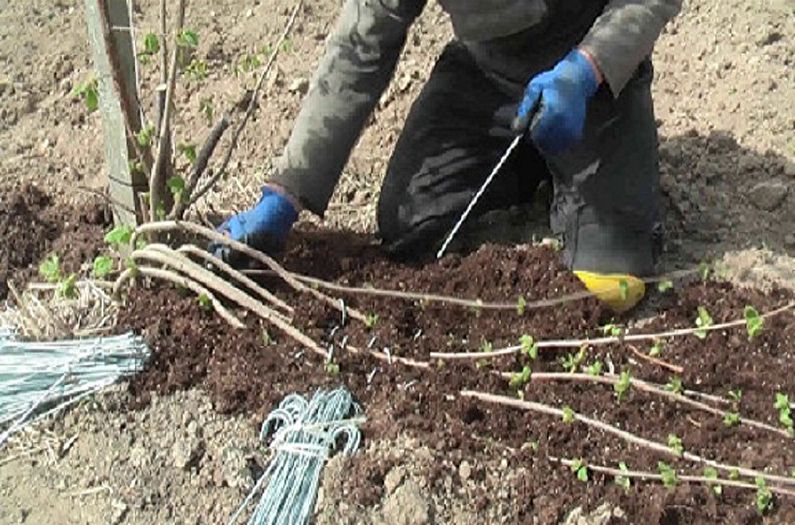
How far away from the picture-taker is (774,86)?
131 inches

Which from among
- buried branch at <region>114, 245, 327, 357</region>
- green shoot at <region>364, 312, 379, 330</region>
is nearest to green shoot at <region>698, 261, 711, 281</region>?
green shoot at <region>364, 312, 379, 330</region>

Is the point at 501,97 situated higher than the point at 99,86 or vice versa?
the point at 99,86

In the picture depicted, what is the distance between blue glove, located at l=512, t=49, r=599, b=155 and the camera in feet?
8.11

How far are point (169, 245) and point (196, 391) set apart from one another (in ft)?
1.26

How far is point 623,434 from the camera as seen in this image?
233 cm

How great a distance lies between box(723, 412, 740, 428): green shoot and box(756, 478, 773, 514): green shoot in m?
Answer: 0.17

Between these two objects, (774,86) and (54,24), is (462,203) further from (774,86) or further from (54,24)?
(54,24)

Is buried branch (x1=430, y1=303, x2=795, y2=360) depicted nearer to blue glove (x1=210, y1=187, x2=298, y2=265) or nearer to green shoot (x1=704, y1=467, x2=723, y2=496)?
green shoot (x1=704, y1=467, x2=723, y2=496)

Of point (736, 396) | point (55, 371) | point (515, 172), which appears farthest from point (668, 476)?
point (55, 371)

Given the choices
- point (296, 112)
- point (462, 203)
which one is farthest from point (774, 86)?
point (296, 112)

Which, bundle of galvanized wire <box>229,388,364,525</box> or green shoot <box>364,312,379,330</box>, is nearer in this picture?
bundle of galvanized wire <box>229,388,364,525</box>

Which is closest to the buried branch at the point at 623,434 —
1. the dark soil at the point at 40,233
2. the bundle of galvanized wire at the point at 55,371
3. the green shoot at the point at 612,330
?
the green shoot at the point at 612,330

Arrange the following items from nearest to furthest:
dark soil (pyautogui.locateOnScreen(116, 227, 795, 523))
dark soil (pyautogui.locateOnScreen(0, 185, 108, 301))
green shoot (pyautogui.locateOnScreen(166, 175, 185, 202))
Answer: dark soil (pyautogui.locateOnScreen(116, 227, 795, 523)), green shoot (pyautogui.locateOnScreen(166, 175, 185, 202)), dark soil (pyautogui.locateOnScreen(0, 185, 108, 301))

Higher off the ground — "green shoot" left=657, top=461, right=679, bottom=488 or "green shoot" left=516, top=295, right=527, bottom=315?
"green shoot" left=516, top=295, right=527, bottom=315
